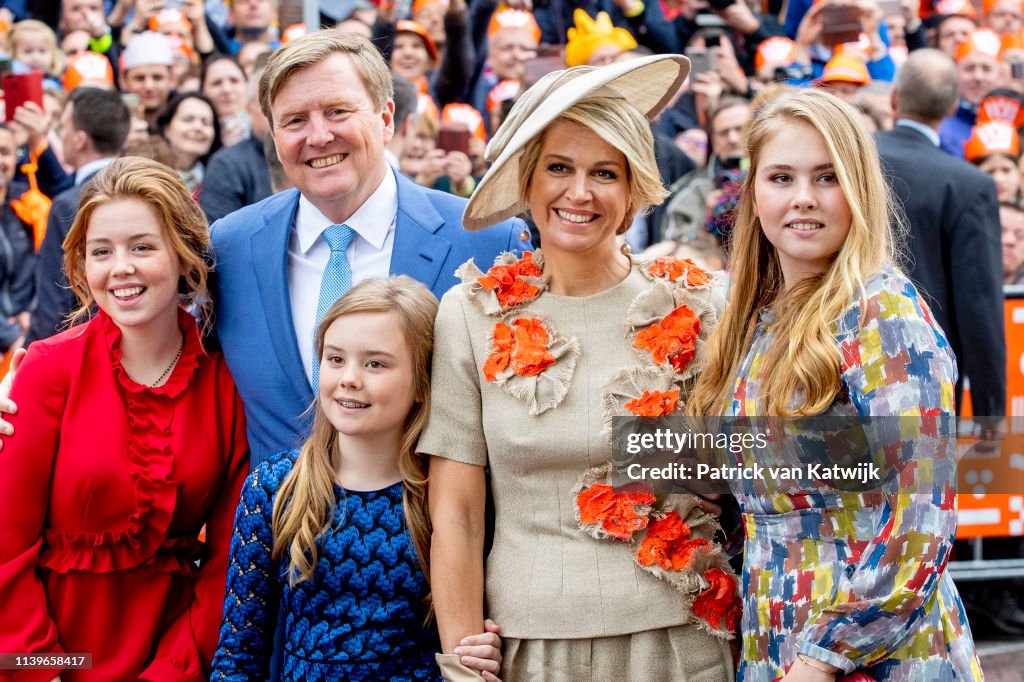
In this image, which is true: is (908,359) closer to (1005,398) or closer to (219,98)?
(1005,398)

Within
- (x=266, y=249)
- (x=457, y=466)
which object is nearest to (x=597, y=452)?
(x=457, y=466)

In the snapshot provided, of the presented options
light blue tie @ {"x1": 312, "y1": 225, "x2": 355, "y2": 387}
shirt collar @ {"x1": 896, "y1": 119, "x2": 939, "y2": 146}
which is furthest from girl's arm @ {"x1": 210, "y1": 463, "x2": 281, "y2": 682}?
shirt collar @ {"x1": 896, "y1": 119, "x2": 939, "y2": 146}

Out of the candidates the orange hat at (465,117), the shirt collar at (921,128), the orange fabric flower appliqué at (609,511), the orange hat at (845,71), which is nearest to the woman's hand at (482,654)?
the orange fabric flower appliqué at (609,511)

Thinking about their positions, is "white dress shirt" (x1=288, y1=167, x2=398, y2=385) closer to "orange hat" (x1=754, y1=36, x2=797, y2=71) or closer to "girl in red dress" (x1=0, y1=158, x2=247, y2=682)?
"girl in red dress" (x1=0, y1=158, x2=247, y2=682)

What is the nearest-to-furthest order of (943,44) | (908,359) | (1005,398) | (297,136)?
1. (908,359)
2. (297,136)
3. (1005,398)
4. (943,44)

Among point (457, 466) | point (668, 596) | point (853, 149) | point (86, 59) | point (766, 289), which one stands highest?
point (86, 59)

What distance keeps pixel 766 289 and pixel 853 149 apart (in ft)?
1.27

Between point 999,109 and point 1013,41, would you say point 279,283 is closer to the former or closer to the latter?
point 999,109

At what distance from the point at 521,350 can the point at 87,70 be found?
5583 millimetres

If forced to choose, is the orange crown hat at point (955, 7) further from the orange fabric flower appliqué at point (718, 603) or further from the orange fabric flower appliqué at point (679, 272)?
the orange fabric flower appliqué at point (718, 603)

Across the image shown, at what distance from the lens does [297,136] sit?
129 inches

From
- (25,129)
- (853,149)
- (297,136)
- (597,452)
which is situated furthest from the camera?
(25,129)

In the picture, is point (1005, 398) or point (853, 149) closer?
point (853, 149)

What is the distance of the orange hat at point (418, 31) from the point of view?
813cm
